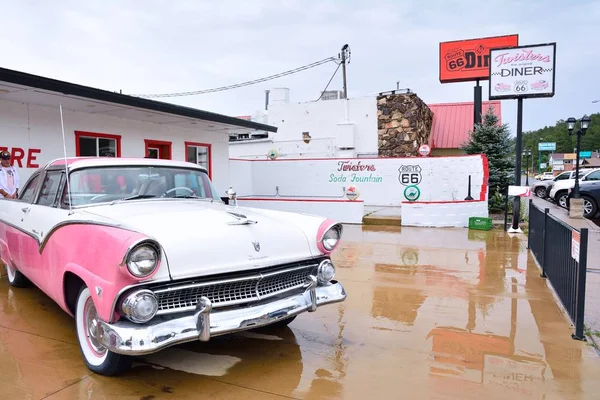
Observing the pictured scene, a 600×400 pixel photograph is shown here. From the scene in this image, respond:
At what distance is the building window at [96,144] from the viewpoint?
10406 mm

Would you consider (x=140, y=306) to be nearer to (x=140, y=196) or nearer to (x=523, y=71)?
(x=140, y=196)

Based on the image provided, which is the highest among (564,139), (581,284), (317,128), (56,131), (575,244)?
(564,139)

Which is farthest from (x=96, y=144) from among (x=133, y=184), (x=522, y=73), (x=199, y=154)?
(x=522, y=73)

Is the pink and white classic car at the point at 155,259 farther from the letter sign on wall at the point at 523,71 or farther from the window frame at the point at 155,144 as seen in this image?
the letter sign on wall at the point at 523,71

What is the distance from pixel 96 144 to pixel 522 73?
11319 mm

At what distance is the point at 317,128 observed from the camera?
906 inches

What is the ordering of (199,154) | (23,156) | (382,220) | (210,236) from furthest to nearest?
1. (199,154)
2. (382,220)
3. (23,156)
4. (210,236)

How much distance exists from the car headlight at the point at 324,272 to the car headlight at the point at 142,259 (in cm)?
151

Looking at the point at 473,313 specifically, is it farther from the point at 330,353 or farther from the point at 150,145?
the point at 150,145

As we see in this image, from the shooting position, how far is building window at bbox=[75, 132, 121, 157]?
34.1 feet

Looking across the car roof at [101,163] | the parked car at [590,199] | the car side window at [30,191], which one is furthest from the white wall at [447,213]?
the car side window at [30,191]

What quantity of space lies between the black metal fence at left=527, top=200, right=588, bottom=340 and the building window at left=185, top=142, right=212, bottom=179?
32.9 feet

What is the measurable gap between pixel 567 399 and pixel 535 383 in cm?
28

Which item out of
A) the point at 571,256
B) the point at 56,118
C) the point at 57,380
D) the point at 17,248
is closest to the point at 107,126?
the point at 56,118
